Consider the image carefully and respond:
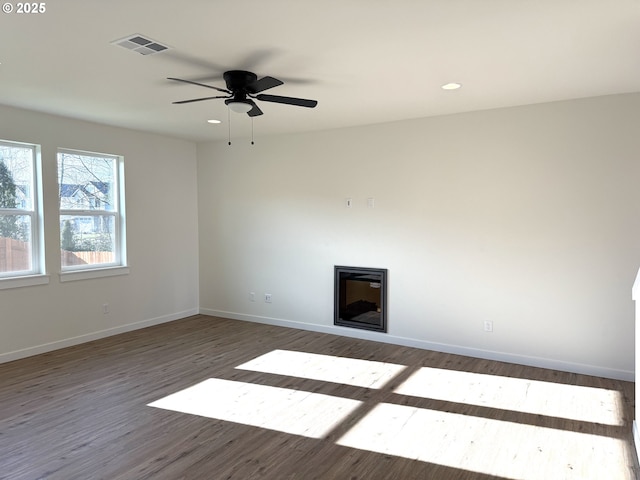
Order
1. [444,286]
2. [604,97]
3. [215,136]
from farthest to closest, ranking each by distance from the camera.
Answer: [215,136] < [444,286] < [604,97]

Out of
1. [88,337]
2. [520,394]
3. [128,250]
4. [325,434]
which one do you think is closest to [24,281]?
[88,337]

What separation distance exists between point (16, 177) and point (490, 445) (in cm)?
499

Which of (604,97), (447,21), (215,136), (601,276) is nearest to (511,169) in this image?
(604,97)

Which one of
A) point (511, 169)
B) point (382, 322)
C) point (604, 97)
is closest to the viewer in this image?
point (604, 97)

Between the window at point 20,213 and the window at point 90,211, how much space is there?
266mm

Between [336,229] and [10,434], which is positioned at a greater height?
[336,229]

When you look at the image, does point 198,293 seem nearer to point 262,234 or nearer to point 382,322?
point 262,234

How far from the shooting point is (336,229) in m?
5.36

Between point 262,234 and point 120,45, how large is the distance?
11.3ft

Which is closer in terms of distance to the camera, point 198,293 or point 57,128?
point 57,128

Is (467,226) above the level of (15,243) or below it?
above

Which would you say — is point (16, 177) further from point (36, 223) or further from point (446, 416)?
point (446, 416)

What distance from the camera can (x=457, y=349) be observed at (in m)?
4.61

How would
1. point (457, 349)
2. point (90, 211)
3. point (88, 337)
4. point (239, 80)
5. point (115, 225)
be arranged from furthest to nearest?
point (115, 225) → point (90, 211) → point (88, 337) → point (457, 349) → point (239, 80)
